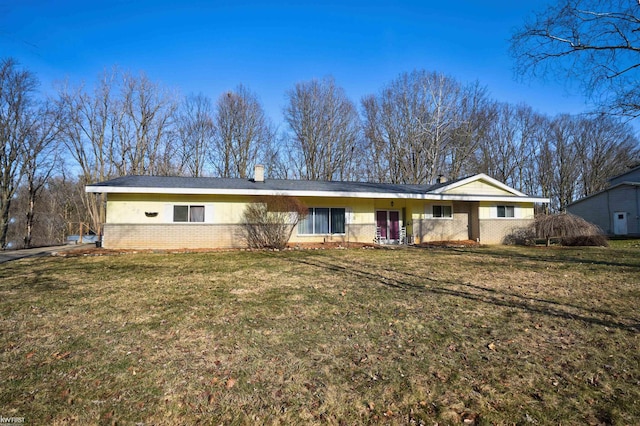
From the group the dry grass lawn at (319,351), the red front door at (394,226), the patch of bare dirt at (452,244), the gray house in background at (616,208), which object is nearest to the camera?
the dry grass lawn at (319,351)

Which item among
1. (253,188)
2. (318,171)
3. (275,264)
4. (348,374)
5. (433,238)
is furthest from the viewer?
(318,171)

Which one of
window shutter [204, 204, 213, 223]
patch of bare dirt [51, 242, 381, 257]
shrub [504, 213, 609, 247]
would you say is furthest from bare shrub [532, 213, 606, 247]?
window shutter [204, 204, 213, 223]

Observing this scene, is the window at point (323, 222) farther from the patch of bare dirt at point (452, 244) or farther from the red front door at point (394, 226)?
the patch of bare dirt at point (452, 244)

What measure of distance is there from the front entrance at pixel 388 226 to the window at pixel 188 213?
29.4 feet

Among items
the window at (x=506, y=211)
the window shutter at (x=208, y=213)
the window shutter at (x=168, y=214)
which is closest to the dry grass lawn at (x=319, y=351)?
the window shutter at (x=168, y=214)

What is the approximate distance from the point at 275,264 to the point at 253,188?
223 inches

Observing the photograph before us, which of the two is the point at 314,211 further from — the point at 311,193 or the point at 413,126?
the point at 413,126

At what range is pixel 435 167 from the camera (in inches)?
1065

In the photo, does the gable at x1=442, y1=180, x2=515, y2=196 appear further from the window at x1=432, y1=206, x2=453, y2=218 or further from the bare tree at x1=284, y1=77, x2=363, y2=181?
the bare tree at x1=284, y1=77, x2=363, y2=181

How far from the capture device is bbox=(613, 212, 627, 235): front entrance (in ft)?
78.0

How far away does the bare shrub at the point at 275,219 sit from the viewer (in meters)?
13.4

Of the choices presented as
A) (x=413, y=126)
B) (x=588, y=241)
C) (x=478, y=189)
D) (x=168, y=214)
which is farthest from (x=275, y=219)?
(x=413, y=126)

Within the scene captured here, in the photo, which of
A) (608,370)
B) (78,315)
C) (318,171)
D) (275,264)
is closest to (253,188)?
(275,264)

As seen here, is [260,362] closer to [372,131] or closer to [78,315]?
[78,315]
